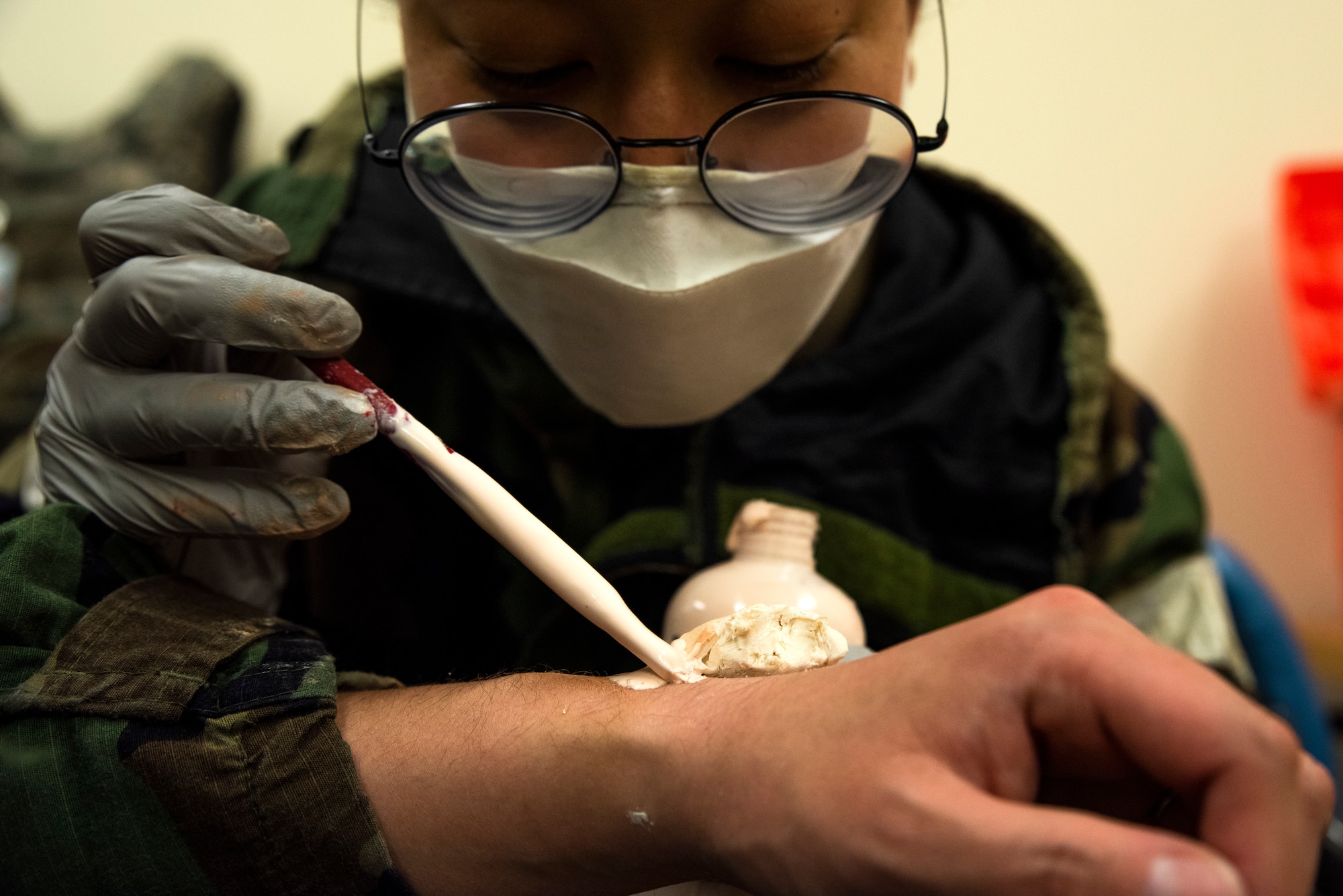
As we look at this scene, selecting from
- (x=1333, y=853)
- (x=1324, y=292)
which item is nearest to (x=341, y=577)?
(x=1333, y=853)

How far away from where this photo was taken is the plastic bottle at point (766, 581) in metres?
0.61

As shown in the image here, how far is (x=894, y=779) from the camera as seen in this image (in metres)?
0.40

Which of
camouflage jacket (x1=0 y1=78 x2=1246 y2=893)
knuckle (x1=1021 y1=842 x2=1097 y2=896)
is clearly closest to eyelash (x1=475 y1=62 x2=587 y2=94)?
camouflage jacket (x1=0 y1=78 x2=1246 y2=893)

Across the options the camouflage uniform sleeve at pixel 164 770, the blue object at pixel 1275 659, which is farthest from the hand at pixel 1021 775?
the blue object at pixel 1275 659

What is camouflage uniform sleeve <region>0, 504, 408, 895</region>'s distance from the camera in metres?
0.52

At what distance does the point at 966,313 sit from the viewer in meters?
1.12

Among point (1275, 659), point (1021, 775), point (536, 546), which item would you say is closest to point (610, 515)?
point (536, 546)

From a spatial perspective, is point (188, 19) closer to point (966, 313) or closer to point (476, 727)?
point (966, 313)

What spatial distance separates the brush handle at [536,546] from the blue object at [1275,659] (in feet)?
3.03

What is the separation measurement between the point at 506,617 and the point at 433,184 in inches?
16.6

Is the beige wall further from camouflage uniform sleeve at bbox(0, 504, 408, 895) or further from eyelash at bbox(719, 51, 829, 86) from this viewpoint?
camouflage uniform sleeve at bbox(0, 504, 408, 895)

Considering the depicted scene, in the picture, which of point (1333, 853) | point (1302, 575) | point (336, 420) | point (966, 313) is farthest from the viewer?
point (1302, 575)

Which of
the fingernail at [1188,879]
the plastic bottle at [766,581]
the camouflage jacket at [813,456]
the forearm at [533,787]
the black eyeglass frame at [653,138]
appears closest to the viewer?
the fingernail at [1188,879]

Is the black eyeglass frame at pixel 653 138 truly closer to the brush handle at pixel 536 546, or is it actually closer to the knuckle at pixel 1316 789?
the brush handle at pixel 536 546
